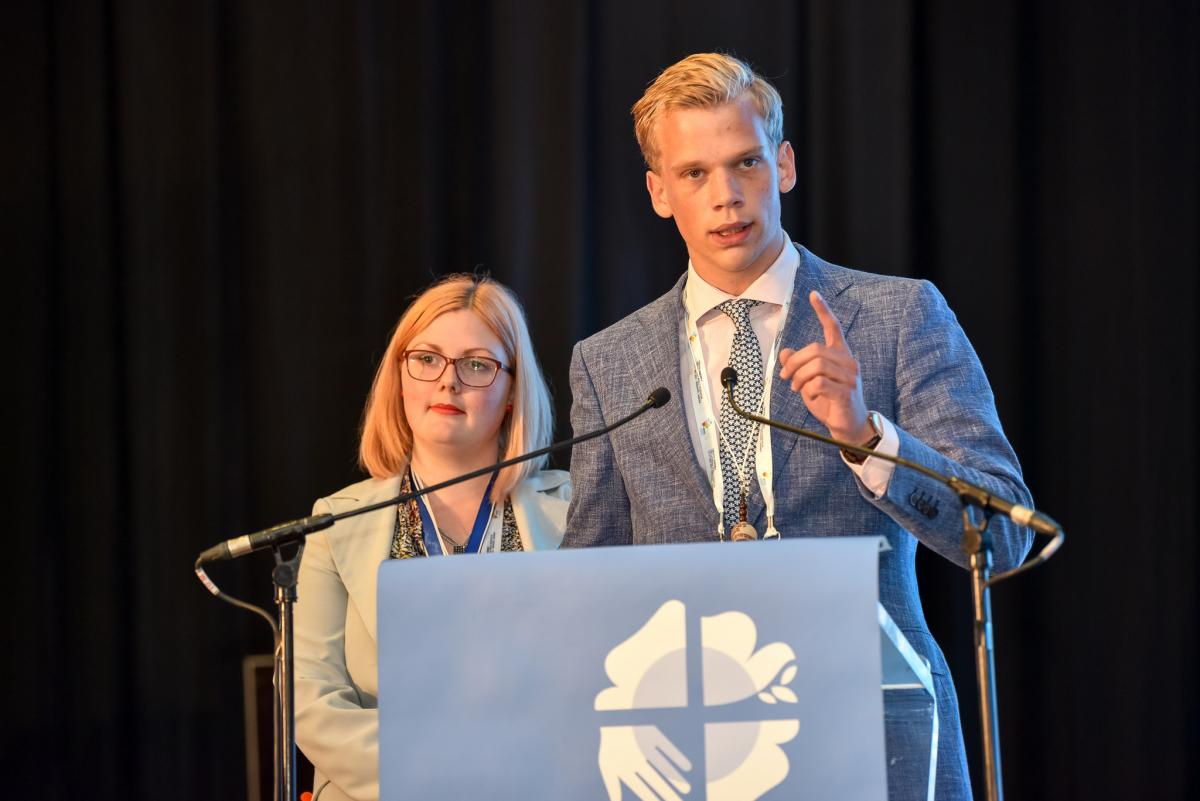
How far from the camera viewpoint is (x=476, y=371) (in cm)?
305

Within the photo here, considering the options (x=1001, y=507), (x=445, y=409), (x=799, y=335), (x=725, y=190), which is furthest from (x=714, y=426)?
(x=445, y=409)

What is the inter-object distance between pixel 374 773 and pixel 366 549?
0.49 meters

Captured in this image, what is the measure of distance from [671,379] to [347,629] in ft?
3.55

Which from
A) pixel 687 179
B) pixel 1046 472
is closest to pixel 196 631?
pixel 687 179

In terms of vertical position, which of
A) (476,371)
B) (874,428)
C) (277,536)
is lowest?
(277,536)

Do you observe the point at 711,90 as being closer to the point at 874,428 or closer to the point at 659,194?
the point at 659,194

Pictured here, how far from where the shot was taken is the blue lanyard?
296cm

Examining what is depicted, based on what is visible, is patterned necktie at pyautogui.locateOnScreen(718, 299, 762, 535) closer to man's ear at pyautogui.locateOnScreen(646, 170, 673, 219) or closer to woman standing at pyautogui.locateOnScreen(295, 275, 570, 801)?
man's ear at pyautogui.locateOnScreen(646, 170, 673, 219)

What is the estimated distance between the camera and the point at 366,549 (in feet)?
9.70

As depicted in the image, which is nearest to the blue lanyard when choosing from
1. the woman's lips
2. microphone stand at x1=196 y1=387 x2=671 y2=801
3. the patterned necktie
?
the woman's lips

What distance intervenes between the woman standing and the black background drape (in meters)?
0.40

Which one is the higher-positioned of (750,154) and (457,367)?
(750,154)

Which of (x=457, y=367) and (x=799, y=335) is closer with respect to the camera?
(x=799, y=335)

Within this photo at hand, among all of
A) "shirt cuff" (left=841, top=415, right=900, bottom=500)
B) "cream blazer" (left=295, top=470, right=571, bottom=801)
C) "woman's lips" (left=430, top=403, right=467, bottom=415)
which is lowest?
"cream blazer" (left=295, top=470, right=571, bottom=801)
